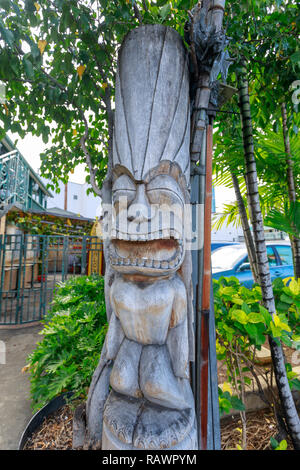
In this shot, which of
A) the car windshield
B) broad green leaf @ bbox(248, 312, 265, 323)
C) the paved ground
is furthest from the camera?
the car windshield

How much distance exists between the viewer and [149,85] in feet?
3.92

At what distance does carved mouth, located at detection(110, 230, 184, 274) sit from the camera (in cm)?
109

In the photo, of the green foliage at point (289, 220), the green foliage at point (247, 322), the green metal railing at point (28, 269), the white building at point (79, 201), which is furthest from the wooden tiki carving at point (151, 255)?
the white building at point (79, 201)

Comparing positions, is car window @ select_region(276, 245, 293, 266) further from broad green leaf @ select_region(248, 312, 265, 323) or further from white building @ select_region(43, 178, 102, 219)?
white building @ select_region(43, 178, 102, 219)

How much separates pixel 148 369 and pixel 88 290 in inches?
123

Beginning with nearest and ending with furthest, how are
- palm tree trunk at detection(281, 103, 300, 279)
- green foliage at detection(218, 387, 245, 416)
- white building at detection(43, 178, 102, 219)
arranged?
green foliage at detection(218, 387, 245, 416), palm tree trunk at detection(281, 103, 300, 279), white building at detection(43, 178, 102, 219)

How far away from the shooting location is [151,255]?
1.13 meters

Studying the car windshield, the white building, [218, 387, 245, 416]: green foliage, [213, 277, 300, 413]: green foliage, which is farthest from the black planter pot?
the white building

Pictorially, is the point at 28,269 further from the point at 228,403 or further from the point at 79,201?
the point at 79,201

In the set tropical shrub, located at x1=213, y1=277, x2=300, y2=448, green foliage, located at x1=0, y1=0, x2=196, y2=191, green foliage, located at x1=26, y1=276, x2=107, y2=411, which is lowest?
green foliage, located at x1=26, y1=276, x2=107, y2=411

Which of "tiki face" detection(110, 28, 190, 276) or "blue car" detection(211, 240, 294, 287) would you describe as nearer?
"tiki face" detection(110, 28, 190, 276)

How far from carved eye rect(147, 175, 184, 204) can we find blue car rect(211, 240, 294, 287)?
3710mm

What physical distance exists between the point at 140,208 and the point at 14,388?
287 centimetres
